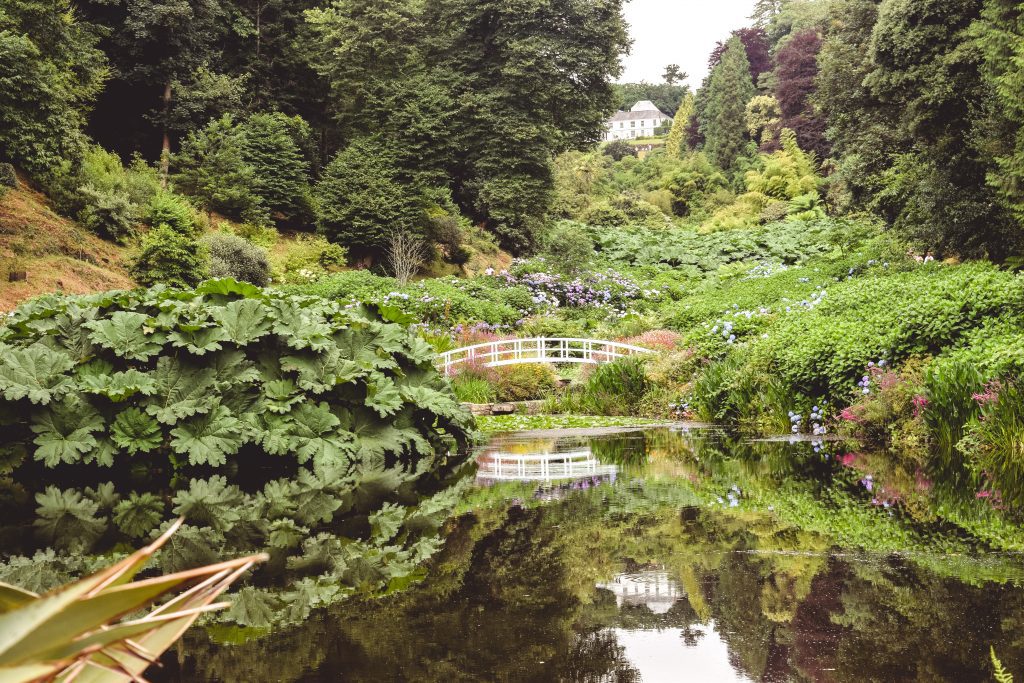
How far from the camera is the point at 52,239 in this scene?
17.9 meters

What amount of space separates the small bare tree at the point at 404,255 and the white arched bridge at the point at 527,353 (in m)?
6.25

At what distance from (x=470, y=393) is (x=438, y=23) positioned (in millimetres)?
20726

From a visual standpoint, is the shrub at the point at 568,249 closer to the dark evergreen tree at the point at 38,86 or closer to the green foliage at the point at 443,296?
the green foliage at the point at 443,296

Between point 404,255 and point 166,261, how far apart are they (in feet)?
23.7

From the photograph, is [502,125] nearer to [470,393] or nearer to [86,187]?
[86,187]

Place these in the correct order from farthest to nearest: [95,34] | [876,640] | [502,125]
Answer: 1. [502,125]
2. [95,34]
3. [876,640]

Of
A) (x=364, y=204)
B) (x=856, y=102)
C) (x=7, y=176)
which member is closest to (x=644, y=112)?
(x=364, y=204)

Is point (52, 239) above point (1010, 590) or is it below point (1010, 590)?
above

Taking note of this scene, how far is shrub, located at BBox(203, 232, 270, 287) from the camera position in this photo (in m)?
19.0

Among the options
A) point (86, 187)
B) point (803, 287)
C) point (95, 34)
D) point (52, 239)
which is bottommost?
point (803, 287)

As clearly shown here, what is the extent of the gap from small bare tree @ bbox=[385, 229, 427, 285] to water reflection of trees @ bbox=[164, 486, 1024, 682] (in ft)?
61.9

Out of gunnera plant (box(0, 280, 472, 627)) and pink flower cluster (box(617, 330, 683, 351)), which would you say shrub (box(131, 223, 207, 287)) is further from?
gunnera plant (box(0, 280, 472, 627))

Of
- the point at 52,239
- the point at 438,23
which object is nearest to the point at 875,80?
the point at 52,239

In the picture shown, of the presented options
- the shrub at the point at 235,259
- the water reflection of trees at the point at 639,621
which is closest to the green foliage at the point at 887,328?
the water reflection of trees at the point at 639,621
